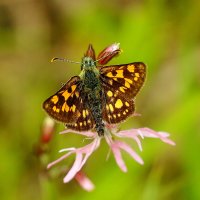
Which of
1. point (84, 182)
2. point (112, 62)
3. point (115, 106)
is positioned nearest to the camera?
point (115, 106)

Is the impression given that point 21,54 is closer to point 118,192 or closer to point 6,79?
point 6,79

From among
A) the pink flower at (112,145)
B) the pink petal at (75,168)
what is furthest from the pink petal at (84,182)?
the pink petal at (75,168)

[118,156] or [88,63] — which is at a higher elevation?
[88,63]

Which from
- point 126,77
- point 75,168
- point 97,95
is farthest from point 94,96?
point 75,168

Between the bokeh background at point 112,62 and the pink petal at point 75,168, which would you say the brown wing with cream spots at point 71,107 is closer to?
the pink petal at point 75,168

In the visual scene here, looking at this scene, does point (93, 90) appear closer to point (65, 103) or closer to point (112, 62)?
point (65, 103)

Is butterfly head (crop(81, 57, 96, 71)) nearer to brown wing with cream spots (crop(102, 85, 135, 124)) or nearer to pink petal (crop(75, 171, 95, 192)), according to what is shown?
brown wing with cream spots (crop(102, 85, 135, 124))

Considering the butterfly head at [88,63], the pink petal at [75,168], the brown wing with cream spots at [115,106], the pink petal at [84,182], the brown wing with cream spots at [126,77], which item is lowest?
the pink petal at [84,182]
